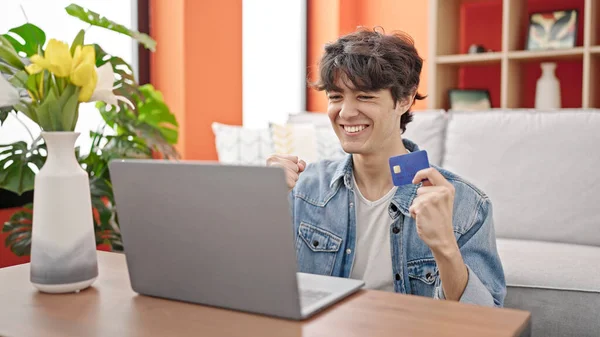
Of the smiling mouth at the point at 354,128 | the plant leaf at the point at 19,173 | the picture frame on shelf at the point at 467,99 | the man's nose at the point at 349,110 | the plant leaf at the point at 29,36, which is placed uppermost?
the plant leaf at the point at 29,36

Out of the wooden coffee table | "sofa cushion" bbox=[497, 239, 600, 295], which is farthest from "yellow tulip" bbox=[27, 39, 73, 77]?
"sofa cushion" bbox=[497, 239, 600, 295]

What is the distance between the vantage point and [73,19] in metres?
2.61

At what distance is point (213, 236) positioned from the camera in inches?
31.2

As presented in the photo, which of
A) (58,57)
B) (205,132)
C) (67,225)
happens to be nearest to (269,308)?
(67,225)

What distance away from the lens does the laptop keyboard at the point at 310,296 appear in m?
0.84

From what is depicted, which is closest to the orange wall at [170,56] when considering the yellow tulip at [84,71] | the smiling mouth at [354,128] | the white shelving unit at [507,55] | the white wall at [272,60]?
the white wall at [272,60]

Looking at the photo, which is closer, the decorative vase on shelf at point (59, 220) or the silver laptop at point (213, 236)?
the silver laptop at point (213, 236)

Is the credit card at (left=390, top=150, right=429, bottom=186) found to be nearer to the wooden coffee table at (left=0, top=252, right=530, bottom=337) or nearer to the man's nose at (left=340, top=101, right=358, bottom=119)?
the wooden coffee table at (left=0, top=252, right=530, bottom=337)

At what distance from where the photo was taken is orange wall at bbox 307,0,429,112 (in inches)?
164

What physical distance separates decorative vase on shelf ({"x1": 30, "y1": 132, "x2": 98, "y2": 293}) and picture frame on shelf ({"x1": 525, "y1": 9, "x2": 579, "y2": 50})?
2.73m

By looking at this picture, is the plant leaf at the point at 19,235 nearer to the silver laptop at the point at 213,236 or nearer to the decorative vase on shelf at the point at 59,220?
the decorative vase on shelf at the point at 59,220

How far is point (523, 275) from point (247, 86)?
2386mm

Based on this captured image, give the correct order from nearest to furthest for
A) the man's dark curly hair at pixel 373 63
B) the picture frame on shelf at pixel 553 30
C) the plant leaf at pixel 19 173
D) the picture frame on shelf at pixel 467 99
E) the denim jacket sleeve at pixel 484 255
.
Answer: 1. the denim jacket sleeve at pixel 484 255
2. the man's dark curly hair at pixel 373 63
3. the plant leaf at pixel 19 173
4. the picture frame on shelf at pixel 553 30
5. the picture frame on shelf at pixel 467 99

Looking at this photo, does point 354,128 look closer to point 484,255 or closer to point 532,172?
point 484,255
